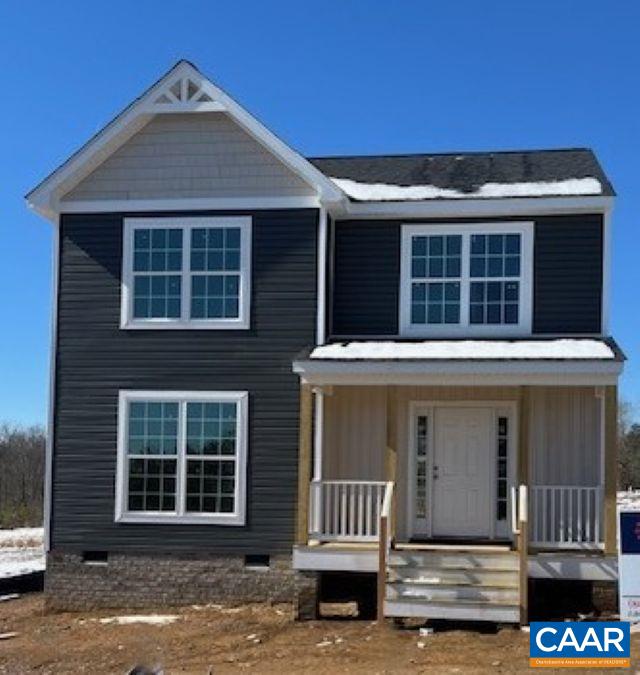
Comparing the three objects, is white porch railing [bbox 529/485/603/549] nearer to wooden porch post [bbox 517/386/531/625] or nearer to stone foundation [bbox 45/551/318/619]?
wooden porch post [bbox 517/386/531/625]

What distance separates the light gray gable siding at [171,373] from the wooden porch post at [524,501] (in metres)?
3.31

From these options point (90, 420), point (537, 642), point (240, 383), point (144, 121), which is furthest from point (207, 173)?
point (537, 642)

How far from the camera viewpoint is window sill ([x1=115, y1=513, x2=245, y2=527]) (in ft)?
50.4

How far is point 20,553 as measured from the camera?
24875mm

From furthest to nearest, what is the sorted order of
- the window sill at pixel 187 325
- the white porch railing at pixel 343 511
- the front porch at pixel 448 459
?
the window sill at pixel 187 325
the front porch at pixel 448 459
the white porch railing at pixel 343 511

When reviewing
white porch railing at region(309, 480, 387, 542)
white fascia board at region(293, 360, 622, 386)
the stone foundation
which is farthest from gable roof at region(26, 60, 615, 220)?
the stone foundation

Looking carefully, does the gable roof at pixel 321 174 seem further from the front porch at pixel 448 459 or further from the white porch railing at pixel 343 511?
the white porch railing at pixel 343 511

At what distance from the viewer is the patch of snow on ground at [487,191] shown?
15.4m

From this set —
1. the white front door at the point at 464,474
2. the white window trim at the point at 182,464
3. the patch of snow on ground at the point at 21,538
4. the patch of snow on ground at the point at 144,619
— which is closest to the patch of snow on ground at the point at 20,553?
the patch of snow on ground at the point at 21,538

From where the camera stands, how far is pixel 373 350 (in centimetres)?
1483

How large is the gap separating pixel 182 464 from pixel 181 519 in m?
0.83

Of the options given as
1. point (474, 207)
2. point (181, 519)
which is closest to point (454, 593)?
point (181, 519)

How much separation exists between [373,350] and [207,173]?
Result: 12.6ft

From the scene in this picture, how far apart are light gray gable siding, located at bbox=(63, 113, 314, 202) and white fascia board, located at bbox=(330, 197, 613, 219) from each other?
2.91ft
